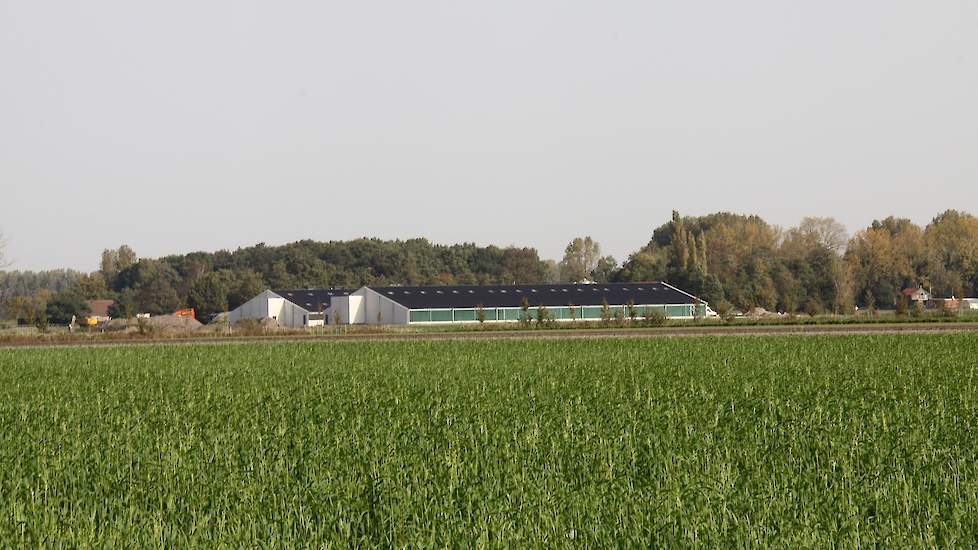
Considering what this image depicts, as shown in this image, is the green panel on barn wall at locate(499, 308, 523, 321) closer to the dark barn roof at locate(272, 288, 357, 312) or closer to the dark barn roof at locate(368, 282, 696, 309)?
the dark barn roof at locate(368, 282, 696, 309)

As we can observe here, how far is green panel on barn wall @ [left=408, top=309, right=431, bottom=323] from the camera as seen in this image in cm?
10094

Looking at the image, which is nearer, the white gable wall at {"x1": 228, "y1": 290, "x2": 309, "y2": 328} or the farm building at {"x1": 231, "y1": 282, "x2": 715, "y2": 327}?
the farm building at {"x1": 231, "y1": 282, "x2": 715, "y2": 327}

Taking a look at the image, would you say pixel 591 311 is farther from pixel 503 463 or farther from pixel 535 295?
pixel 503 463

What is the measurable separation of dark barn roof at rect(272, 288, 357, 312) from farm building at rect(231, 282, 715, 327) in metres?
0.21

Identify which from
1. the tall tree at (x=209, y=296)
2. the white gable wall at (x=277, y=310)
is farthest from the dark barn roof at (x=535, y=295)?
the tall tree at (x=209, y=296)

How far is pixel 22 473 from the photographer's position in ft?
46.0

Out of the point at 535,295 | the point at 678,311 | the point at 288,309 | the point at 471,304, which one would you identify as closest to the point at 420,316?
the point at 471,304

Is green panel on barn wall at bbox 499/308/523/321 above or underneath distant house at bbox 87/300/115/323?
underneath

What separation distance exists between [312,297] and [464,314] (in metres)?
24.1

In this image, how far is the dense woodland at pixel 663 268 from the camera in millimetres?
132750

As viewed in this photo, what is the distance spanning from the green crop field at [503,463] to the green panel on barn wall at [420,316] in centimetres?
7218

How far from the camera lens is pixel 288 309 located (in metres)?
114

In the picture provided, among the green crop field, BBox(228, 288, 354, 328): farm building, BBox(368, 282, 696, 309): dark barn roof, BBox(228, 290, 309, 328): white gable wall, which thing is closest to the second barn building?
BBox(368, 282, 696, 309): dark barn roof

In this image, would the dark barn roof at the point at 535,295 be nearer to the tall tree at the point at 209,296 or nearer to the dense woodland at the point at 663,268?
the dense woodland at the point at 663,268
